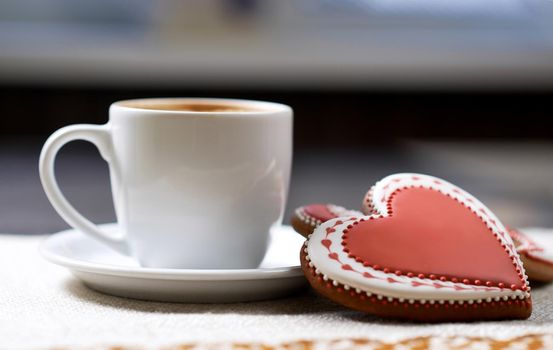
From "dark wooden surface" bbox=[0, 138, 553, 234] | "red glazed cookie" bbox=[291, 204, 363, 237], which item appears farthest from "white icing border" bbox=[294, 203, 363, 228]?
"dark wooden surface" bbox=[0, 138, 553, 234]

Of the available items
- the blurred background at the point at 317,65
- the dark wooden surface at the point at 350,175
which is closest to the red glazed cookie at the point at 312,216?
the dark wooden surface at the point at 350,175

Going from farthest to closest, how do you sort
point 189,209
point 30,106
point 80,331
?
point 30,106, point 189,209, point 80,331

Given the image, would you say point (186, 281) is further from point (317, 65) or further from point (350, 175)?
point (317, 65)

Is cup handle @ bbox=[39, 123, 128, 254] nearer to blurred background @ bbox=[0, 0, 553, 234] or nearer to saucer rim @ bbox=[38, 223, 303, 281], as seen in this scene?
saucer rim @ bbox=[38, 223, 303, 281]

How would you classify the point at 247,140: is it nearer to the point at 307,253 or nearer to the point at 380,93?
the point at 307,253

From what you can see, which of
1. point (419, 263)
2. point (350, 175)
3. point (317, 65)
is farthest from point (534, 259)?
point (317, 65)

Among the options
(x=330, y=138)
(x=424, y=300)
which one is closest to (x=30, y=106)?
(x=330, y=138)
